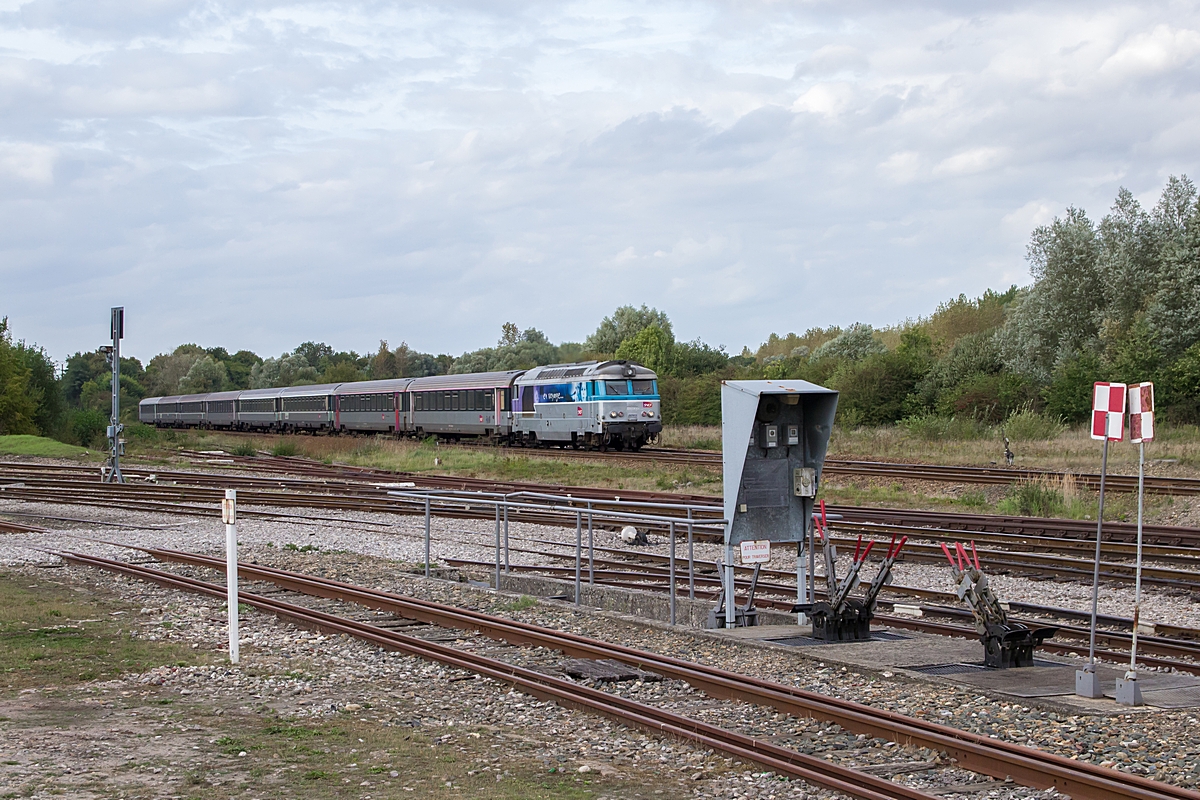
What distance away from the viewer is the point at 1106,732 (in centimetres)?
730

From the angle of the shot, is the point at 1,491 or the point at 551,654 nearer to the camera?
the point at 551,654

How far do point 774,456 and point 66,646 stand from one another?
713 centimetres

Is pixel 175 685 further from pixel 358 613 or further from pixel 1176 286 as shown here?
pixel 1176 286

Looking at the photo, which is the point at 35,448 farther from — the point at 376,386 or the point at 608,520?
the point at 608,520

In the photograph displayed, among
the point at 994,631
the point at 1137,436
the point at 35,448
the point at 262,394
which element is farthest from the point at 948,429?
the point at 262,394

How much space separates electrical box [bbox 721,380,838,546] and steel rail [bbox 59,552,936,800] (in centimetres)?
281

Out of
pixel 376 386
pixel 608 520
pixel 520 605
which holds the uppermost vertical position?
pixel 376 386

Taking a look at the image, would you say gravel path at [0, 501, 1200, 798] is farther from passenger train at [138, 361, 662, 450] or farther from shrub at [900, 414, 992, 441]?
shrub at [900, 414, 992, 441]

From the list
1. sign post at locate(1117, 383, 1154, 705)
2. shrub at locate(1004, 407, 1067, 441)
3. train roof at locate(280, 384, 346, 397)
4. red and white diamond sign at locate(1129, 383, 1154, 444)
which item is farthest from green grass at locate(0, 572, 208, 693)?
train roof at locate(280, 384, 346, 397)

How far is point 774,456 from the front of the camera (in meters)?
11.6

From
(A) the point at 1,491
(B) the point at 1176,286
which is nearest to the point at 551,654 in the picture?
(A) the point at 1,491

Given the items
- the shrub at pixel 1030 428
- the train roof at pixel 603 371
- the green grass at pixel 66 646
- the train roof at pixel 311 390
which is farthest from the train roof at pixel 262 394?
the green grass at pixel 66 646

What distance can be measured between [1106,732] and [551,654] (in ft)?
16.2

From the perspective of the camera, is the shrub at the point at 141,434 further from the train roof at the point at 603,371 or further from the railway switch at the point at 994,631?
the railway switch at the point at 994,631
